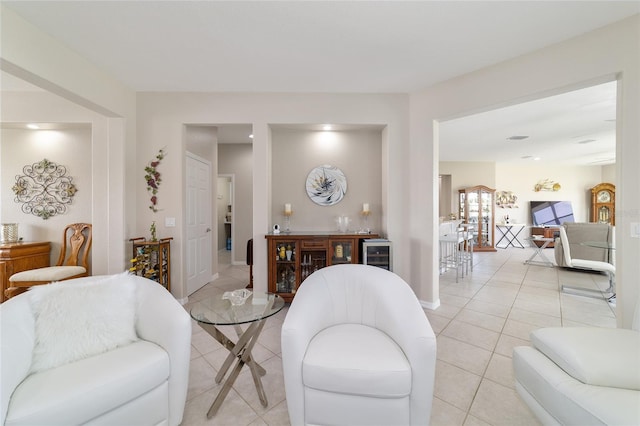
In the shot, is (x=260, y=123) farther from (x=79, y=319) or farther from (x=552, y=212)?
(x=552, y=212)

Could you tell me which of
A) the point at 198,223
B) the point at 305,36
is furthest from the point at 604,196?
the point at 198,223

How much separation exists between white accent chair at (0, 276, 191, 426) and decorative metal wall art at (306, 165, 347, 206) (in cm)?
249

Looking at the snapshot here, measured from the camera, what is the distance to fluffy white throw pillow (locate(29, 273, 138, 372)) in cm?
132

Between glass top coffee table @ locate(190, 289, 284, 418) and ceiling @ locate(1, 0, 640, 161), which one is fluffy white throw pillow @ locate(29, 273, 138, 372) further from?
Result: ceiling @ locate(1, 0, 640, 161)

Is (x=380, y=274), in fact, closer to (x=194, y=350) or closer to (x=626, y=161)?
(x=194, y=350)

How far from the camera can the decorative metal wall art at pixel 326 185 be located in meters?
3.73

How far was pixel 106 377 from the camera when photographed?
1.21 m

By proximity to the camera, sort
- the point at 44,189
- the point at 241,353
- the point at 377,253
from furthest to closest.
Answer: the point at 44,189 < the point at 377,253 < the point at 241,353

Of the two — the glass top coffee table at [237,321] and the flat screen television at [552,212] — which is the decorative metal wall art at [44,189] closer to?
the glass top coffee table at [237,321]

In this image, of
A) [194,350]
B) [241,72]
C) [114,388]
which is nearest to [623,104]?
[241,72]

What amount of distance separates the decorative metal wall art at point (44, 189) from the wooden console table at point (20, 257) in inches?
17.7

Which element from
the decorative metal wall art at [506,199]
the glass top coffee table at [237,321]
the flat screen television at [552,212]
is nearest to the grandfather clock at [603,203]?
the flat screen television at [552,212]

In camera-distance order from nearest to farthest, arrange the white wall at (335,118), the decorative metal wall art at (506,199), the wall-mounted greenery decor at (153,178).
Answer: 1. the white wall at (335,118)
2. the wall-mounted greenery decor at (153,178)
3. the decorative metal wall art at (506,199)

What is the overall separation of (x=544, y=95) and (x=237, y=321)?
3.51 m
